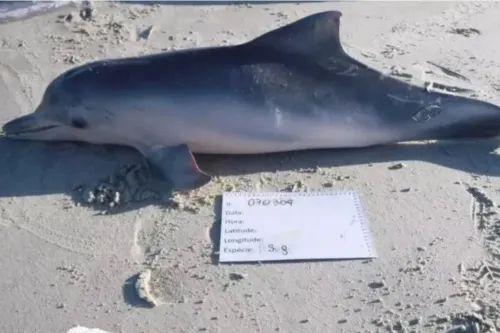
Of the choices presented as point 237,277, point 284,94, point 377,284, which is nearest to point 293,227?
point 237,277

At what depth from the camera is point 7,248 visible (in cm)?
491

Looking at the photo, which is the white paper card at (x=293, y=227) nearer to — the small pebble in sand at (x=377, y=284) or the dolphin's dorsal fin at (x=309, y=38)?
the small pebble in sand at (x=377, y=284)

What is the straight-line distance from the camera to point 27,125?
226 inches

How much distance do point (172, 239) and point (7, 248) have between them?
95cm

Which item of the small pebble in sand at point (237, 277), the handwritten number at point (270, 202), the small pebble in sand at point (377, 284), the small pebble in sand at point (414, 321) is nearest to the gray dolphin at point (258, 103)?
the handwritten number at point (270, 202)

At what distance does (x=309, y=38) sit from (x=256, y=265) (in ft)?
5.25

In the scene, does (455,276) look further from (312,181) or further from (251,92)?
(251,92)

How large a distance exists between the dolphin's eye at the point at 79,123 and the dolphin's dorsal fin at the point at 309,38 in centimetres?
119

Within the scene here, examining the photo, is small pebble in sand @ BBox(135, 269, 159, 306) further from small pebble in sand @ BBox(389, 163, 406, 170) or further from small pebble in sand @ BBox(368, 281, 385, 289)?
small pebble in sand @ BBox(389, 163, 406, 170)

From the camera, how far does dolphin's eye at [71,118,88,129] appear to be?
18.2ft

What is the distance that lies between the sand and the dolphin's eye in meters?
0.20

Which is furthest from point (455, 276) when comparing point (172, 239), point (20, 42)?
point (20, 42)

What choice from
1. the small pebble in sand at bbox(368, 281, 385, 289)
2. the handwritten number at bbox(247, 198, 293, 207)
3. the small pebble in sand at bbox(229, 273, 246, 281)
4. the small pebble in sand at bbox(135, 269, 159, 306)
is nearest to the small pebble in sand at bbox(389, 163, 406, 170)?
the handwritten number at bbox(247, 198, 293, 207)

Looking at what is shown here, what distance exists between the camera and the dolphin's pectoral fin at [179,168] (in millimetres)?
5195
